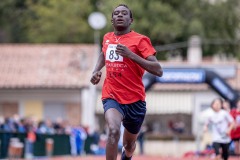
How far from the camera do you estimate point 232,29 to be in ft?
210

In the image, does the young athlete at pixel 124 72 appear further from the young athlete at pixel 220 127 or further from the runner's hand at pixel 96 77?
the young athlete at pixel 220 127

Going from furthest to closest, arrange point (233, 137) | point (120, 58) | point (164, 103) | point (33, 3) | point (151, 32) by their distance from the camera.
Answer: point (33, 3) < point (151, 32) < point (164, 103) < point (233, 137) < point (120, 58)

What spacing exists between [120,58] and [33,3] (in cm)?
5594

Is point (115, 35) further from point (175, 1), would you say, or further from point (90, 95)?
point (175, 1)

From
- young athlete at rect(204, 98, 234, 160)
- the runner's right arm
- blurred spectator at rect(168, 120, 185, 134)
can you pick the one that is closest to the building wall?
blurred spectator at rect(168, 120, 185, 134)

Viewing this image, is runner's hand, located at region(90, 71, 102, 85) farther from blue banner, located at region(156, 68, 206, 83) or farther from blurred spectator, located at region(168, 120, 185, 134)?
blurred spectator, located at region(168, 120, 185, 134)

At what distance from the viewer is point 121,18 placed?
12.7m

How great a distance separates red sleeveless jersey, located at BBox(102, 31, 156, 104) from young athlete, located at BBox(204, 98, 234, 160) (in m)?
8.75

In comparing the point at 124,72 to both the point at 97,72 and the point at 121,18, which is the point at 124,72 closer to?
the point at 97,72

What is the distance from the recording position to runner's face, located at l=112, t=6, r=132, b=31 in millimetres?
12680

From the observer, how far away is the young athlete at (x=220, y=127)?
21312mm

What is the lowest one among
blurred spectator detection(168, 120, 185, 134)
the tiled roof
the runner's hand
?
blurred spectator detection(168, 120, 185, 134)

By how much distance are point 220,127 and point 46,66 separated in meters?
29.8

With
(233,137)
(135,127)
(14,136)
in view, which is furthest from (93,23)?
(135,127)
